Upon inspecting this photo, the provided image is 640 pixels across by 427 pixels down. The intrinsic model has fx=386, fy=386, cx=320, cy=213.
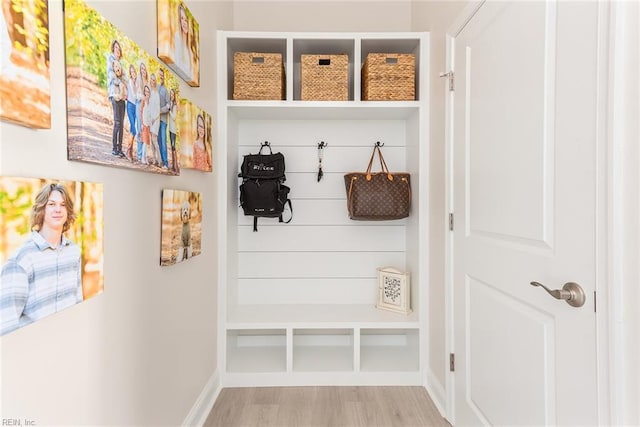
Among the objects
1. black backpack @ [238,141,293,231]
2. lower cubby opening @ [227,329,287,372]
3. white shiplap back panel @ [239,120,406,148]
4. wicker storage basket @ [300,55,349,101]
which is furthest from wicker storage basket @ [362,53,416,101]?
lower cubby opening @ [227,329,287,372]

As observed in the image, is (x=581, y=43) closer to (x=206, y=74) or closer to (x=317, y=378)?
(x=206, y=74)

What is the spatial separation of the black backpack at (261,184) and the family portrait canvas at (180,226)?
56 cm

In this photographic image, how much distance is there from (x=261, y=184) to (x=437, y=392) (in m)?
1.56

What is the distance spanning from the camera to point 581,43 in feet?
3.31

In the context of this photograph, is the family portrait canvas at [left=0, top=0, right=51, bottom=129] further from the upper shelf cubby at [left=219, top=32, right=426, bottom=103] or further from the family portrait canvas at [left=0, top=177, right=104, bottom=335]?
the upper shelf cubby at [left=219, top=32, right=426, bottom=103]

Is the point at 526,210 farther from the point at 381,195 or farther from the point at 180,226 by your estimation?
the point at 180,226

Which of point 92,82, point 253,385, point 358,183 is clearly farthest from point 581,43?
point 253,385

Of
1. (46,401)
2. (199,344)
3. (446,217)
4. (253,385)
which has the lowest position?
(253,385)

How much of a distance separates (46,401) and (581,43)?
1571mm

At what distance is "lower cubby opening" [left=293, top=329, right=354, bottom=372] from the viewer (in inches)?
94.0

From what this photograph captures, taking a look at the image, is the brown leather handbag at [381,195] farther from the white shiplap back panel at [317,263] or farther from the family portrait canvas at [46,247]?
the family portrait canvas at [46,247]

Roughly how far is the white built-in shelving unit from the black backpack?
0.34ft

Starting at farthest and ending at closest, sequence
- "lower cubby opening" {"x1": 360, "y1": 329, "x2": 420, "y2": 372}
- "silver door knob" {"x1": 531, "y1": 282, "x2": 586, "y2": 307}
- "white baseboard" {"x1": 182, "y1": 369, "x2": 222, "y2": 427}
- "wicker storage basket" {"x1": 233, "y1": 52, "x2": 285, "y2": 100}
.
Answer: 1. "lower cubby opening" {"x1": 360, "y1": 329, "x2": 420, "y2": 372}
2. "wicker storage basket" {"x1": 233, "y1": 52, "x2": 285, "y2": 100}
3. "white baseboard" {"x1": 182, "y1": 369, "x2": 222, "y2": 427}
4. "silver door knob" {"x1": 531, "y1": 282, "x2": 586, "y2": 307}

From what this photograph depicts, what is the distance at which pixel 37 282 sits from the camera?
79cm
